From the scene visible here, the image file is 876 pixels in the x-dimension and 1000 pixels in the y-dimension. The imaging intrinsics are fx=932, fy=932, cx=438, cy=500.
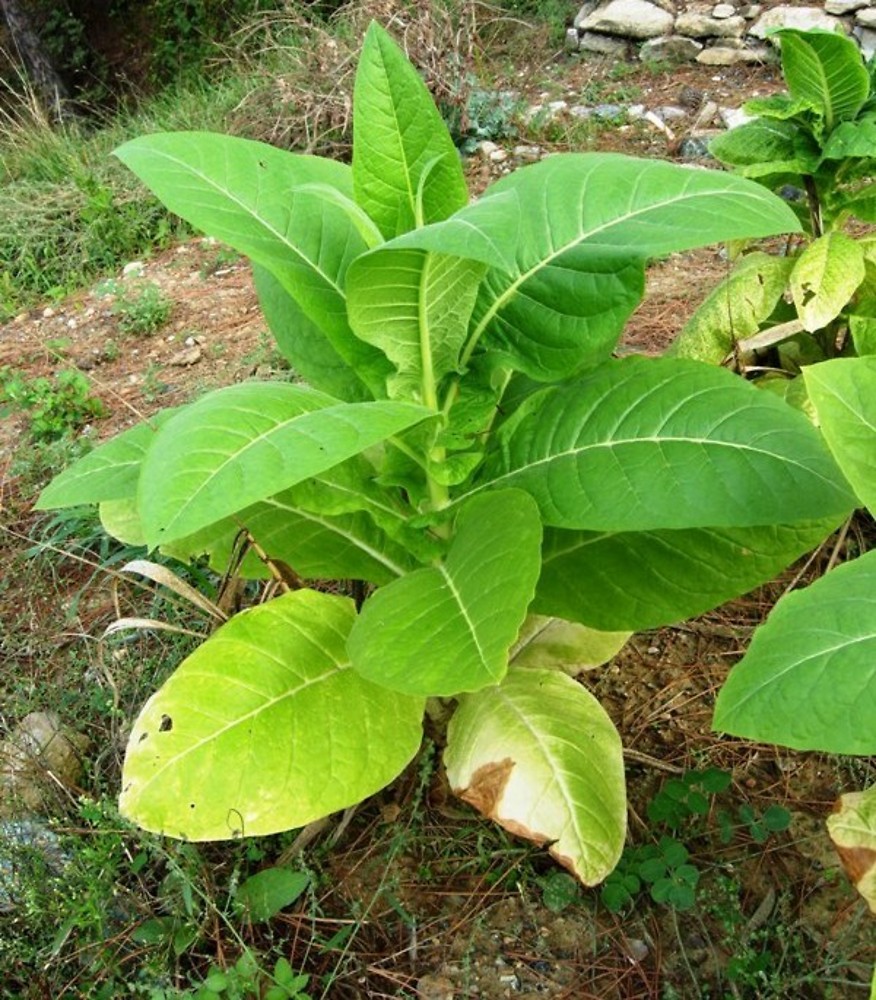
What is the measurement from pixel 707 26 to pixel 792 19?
554 mm

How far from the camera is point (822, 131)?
1.99 metres

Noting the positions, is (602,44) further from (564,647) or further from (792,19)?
(564,647)

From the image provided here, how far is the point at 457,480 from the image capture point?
1529 millimetres

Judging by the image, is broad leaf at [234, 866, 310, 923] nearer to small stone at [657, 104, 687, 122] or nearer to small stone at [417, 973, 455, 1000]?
small stone at [417, 973, 455, 1000]

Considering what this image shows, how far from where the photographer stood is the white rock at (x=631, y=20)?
623 centimetres

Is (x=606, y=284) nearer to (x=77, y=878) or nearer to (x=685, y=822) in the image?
(x=685, y=822)

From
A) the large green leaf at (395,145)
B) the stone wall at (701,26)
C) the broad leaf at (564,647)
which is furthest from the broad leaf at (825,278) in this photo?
the stone wall at (701,26)

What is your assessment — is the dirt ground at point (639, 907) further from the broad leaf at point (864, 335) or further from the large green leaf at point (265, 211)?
the large green leaf at point (265, 211)

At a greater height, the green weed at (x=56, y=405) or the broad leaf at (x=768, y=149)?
the broad leaf at (x=768, y=149)

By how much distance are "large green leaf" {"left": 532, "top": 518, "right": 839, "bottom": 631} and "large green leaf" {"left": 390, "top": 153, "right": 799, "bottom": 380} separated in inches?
12.4

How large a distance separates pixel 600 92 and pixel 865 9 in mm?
1633

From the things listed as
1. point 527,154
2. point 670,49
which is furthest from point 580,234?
point 670,49

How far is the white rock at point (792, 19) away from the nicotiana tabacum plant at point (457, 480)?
16.8 feet

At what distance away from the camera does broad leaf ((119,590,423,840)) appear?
1417 mm
